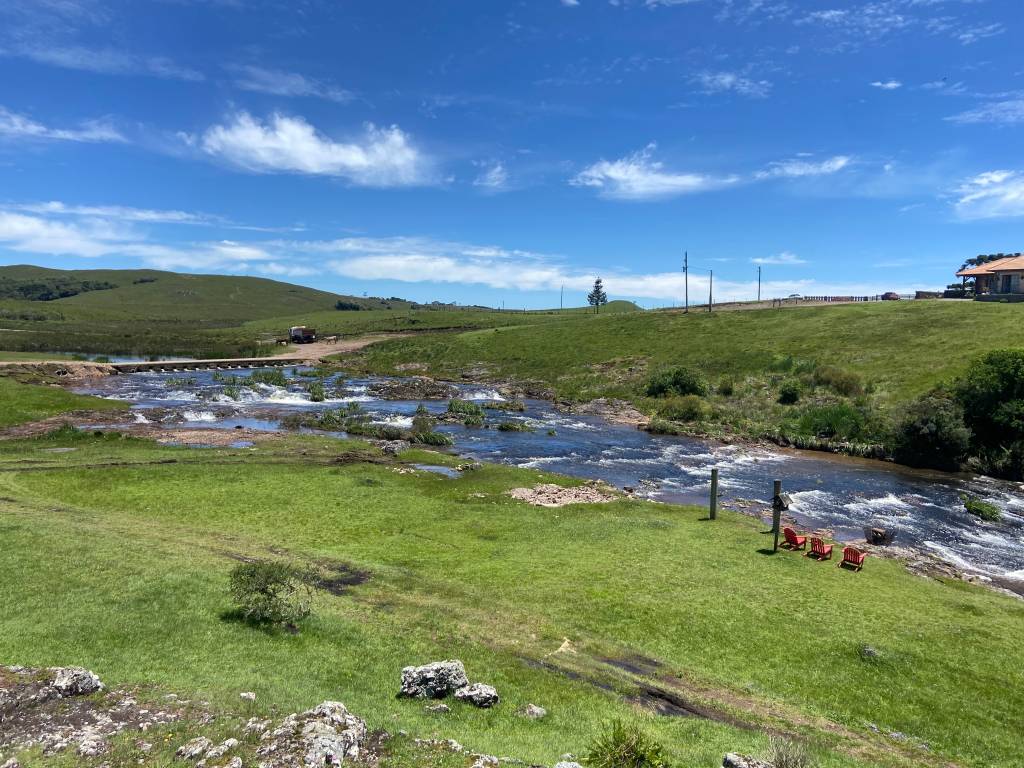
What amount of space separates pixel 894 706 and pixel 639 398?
61.1m

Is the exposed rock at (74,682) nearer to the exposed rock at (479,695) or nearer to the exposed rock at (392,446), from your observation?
the exposed rock at (479,695)

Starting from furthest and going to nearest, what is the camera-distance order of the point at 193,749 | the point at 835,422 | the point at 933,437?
the point at 835,422
the point at 933,437
the point at 193,749

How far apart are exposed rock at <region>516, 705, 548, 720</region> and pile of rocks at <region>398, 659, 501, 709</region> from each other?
2.05ft

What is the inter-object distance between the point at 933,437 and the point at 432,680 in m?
47.0

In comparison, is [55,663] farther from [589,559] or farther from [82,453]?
[82,453]

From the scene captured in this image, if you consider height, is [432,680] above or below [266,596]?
below

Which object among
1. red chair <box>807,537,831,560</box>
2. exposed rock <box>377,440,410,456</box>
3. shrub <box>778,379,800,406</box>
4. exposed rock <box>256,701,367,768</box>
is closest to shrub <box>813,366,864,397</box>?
shrub <box>778,379,800,406</box>

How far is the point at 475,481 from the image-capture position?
1447 inches

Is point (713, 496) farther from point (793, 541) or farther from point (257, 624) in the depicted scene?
point (257, 624)

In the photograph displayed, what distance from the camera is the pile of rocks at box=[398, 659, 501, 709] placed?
13.1m

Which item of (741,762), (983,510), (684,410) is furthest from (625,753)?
(684,410)

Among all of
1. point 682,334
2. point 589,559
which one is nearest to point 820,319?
point 682,334

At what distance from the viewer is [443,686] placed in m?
13.3

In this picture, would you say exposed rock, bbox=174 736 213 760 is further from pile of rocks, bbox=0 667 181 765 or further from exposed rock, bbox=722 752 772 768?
exposed rock, bbox=722 752 772 768
